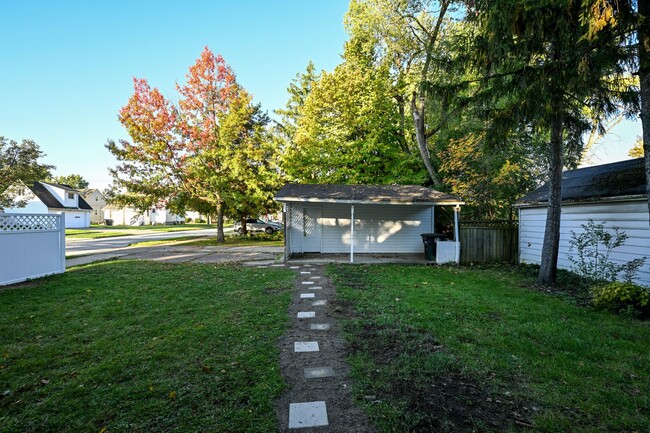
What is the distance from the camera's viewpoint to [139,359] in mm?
3129

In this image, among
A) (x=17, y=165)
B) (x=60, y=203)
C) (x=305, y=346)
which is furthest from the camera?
(x=60, y=203)

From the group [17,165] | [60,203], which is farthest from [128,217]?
[17,165]

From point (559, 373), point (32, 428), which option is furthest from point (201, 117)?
point (559, 373)

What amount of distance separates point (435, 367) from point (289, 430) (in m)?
1.62

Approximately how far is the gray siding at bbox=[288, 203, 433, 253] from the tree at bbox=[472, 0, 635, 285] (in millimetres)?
6081

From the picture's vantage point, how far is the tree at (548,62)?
183 inches

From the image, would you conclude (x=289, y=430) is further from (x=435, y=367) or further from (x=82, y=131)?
(x=82, y=131)

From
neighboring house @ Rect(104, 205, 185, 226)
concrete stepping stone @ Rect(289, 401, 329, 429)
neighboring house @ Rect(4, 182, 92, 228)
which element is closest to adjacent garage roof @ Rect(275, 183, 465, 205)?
concrete stepping stone @ Rect(289, 401, 329, 429)

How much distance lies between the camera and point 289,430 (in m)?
2.08

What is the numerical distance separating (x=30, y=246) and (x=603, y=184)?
1436 centimetres

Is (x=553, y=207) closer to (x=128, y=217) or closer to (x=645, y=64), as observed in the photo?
(x=645, y=64)

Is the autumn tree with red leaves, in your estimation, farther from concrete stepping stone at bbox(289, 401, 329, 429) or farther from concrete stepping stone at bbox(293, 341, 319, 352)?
concrete stepping stone at bbox(289, 401, 329, 429)

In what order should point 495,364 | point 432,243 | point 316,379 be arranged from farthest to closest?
point 432,243 < point 495,364 < point 316,379

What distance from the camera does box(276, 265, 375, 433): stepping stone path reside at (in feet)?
7.07
